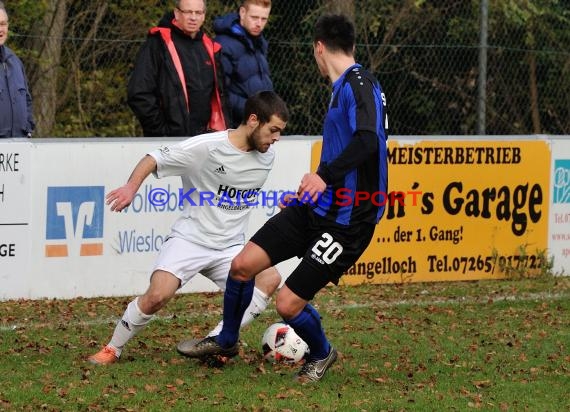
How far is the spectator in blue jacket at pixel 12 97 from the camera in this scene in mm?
10375

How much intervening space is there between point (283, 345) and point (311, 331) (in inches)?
24.7

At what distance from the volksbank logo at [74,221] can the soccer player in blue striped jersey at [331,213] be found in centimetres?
301

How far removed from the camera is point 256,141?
8094 mm

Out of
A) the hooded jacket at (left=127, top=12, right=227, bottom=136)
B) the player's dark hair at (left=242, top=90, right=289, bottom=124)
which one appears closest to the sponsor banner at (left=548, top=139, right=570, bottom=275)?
the hooded jacket at (left=127, top=12, right=227, bottom=136)

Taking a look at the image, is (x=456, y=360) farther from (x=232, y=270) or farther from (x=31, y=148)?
(x=31, y=148)

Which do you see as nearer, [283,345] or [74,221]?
[283,345]

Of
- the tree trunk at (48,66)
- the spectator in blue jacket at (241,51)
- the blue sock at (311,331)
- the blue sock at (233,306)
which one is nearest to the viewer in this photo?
the blue sock at (311,331)

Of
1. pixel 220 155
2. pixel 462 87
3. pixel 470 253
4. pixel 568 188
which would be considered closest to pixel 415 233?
pixel 470 253

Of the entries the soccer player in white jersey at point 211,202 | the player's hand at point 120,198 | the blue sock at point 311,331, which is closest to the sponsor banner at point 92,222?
the soccer player in white jersey at point 211,202

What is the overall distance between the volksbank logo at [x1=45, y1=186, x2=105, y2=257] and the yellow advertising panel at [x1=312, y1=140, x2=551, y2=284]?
6.89ft

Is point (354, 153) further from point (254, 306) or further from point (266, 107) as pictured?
point (254, 306)

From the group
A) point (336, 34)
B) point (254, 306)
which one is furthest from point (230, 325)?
point (336, 34)

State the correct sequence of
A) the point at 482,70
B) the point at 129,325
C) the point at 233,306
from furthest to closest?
the point at 482,70, the point at 129,325, the point at 233,306

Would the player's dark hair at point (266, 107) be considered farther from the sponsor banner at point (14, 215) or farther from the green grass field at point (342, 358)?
the sponsor banner at point (14, 215)
